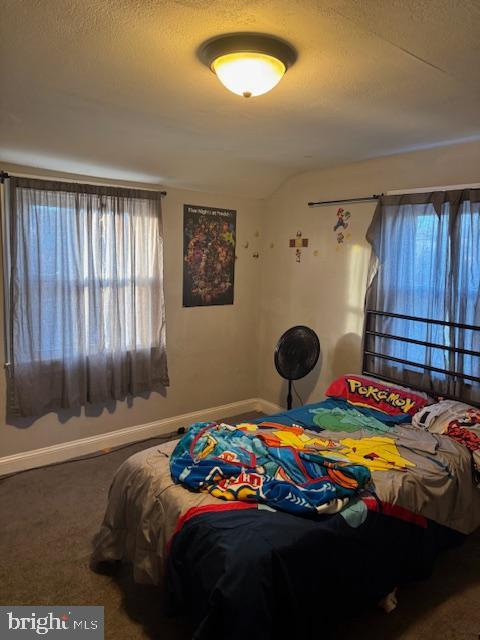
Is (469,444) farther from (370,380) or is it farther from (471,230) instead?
(471,230)

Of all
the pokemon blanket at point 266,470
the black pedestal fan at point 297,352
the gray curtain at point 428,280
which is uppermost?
the gray curtain at point 428,280

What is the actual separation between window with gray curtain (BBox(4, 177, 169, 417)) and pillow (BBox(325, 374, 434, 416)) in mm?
1643

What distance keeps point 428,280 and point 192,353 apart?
2.22m

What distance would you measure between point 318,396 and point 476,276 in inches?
69.7

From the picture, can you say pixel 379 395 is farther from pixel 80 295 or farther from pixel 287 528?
pixel 80 295

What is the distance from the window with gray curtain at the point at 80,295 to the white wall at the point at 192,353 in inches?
6.3

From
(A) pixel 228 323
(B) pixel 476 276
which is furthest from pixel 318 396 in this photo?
(B) pixel 476 276

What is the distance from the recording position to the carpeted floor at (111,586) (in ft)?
6.70

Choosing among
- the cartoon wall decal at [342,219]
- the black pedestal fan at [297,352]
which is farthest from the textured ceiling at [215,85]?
the black pedestal fan at [297,352]

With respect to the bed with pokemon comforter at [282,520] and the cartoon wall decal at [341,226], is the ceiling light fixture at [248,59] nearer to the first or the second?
the bed with pokemon comforter at [282,520]

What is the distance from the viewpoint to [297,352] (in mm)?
3688

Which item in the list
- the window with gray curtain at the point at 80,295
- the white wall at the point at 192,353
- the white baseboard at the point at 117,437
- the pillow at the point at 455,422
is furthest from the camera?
the white wall at the point at 192,353

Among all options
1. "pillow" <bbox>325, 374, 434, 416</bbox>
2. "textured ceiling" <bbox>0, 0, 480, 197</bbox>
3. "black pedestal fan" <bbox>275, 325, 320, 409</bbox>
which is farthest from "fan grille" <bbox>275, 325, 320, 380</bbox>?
"textured ceiling" <bbox>0, 0, 480, 197</bbox>

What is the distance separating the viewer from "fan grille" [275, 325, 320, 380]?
3637 millimetres
